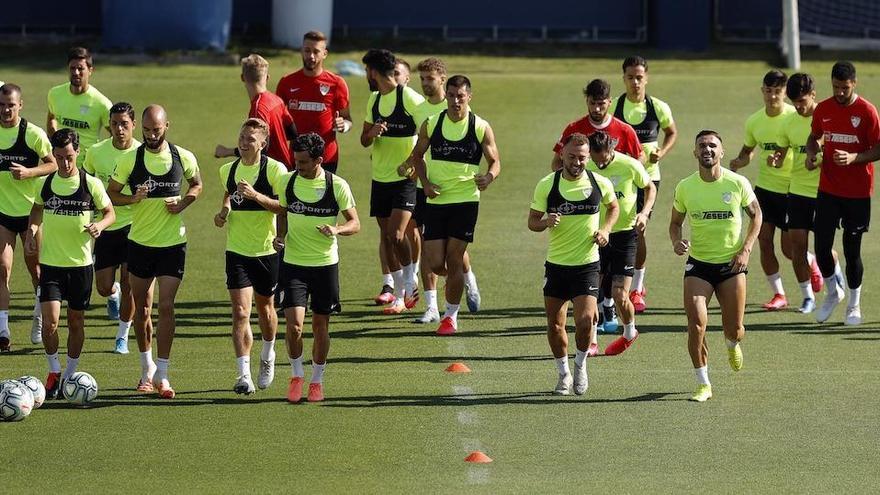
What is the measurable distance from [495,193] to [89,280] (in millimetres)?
10865

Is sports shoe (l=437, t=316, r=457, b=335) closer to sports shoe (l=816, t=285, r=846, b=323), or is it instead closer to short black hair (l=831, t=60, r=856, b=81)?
sports shoe (l=816, t=285, r=846, b=323)

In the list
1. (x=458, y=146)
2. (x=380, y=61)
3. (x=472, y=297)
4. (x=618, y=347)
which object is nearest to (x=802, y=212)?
(x=618, y=347)

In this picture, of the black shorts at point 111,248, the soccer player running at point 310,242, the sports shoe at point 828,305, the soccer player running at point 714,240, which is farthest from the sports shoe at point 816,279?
the black shorts at point 111,248

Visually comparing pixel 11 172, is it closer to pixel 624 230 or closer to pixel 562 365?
pixel 562 365

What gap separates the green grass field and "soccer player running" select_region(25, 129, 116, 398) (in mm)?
603

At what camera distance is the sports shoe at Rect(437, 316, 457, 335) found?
15016 mm

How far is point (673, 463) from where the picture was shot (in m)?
10.8

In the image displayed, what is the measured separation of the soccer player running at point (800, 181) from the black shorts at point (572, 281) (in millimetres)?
3882

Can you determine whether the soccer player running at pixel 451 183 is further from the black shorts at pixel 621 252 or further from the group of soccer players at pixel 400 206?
the black shorts at pixel 621 252

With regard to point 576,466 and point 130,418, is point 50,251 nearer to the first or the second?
point 130,418

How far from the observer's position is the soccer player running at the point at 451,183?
48.7 feet

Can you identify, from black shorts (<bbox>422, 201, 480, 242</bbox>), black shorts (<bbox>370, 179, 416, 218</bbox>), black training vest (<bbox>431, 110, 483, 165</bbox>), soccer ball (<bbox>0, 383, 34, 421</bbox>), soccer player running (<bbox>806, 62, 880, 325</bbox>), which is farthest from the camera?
black shorts (<bbox>370, 179, 416, 218</bbox>)

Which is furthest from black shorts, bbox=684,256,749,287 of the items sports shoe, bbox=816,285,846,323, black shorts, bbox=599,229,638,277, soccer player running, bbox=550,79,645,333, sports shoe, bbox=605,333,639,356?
sports shoe, bbox=816,285,846,323

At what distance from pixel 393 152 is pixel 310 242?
393 cm
